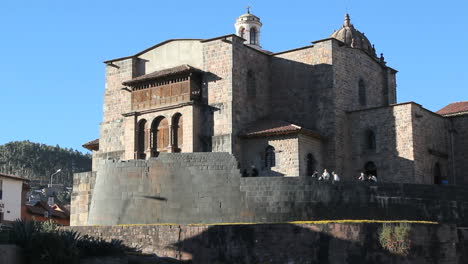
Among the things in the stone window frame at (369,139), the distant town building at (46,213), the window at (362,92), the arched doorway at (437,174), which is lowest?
the distant town building at (46,213)

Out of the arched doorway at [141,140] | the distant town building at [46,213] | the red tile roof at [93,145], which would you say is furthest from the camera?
the distant town building at [46,213]

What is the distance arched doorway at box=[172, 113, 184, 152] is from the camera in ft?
127

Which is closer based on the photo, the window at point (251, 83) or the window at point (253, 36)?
the window at point (251, 83)

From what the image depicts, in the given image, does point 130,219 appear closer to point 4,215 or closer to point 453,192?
point 453,192

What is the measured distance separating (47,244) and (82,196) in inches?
560

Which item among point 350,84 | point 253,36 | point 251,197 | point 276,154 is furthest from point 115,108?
point 253,36

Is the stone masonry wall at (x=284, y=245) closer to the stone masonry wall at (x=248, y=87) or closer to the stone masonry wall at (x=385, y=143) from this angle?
the stone masonry wall at (x=385, y=143)

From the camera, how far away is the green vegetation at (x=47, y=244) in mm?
21906

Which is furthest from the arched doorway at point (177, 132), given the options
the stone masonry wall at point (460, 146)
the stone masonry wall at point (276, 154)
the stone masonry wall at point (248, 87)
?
the stone masonry wall at point (460, 146)

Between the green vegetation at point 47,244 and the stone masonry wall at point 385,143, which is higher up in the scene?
the stone masonry wall at point 385,143

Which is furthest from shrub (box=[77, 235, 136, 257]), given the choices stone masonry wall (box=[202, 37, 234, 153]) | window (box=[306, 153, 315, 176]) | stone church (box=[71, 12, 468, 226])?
window (box=[306, 153, 315, 176])

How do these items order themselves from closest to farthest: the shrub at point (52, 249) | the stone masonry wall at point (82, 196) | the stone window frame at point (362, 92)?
the shrub at point (52, 249), the stone masonry wall at point (82, 196), the stone window frame at point (362, 92)

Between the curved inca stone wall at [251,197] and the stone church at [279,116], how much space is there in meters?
7.18

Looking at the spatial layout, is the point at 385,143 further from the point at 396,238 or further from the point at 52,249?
the point at 52,249
